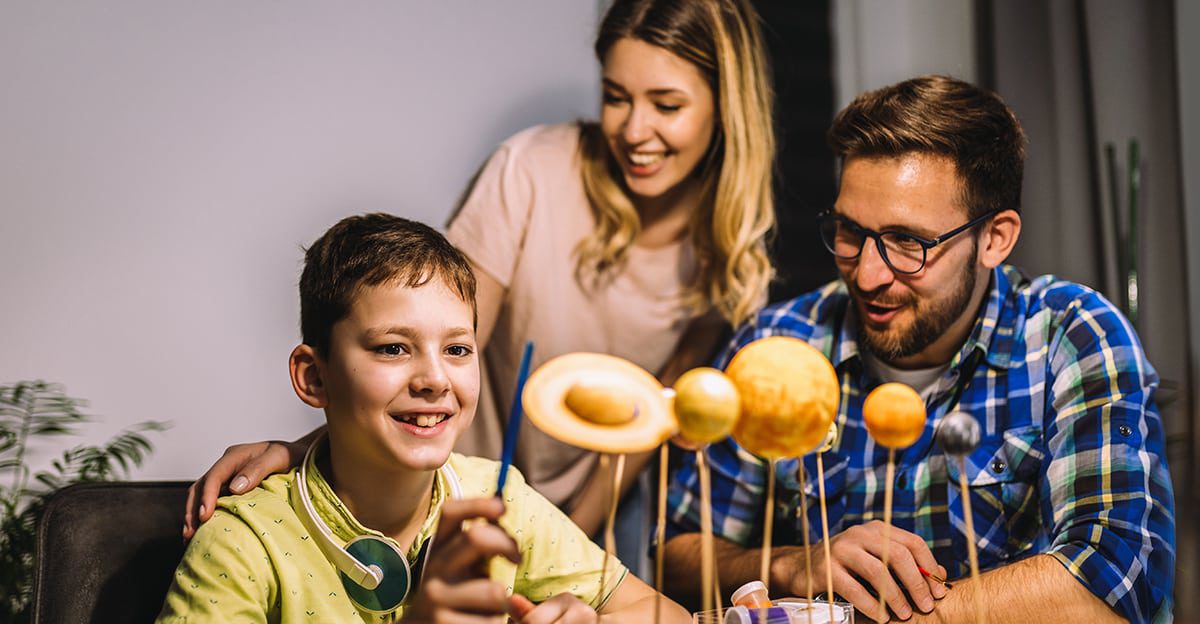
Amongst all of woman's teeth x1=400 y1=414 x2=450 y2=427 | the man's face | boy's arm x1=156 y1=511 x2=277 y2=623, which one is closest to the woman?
the man's face

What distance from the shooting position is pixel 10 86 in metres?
2.21

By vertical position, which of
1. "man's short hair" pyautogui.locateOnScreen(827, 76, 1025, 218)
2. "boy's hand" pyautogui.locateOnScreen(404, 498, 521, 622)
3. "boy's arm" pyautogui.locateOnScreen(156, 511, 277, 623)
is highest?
"man's short hair" pyautogui.locateOnScreen(827, 76, 1025, 218)

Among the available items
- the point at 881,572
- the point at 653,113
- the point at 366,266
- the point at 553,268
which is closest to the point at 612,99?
the point at 653,113

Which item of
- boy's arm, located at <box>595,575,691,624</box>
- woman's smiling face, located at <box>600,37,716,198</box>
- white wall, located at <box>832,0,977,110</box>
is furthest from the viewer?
white wall, located at <box>832,0,977,110</box>

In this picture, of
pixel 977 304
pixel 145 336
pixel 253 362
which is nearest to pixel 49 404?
pixel 145 336

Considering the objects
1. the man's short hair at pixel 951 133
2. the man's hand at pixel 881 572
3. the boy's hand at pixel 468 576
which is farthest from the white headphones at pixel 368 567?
the man's short hair at pixel 951 133

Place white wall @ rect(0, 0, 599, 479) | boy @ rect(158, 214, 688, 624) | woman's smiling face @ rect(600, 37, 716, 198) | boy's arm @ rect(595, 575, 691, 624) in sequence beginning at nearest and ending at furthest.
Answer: boy @ rect(158, 214, 688, 624)
boy's arm @ rect(595, 575, 691, 624)
woman's smiling face @ rect(600, 37, 716, 198)
white wall @ rect(0, 0, 599, 479)

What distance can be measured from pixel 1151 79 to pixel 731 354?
1.41 meters

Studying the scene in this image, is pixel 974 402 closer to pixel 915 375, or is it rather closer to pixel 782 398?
pixel 915 375

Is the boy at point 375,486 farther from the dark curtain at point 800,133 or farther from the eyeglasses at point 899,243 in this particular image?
the dark curtain at point 800,133

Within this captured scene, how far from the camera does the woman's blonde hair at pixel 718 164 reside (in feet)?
7.00

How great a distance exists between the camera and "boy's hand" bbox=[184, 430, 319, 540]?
1.38 metres

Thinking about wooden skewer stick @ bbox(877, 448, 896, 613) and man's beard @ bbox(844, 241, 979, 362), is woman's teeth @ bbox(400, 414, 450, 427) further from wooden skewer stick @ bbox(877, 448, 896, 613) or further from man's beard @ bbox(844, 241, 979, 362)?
man's beard @ bbox(844, 241, 979, 362)

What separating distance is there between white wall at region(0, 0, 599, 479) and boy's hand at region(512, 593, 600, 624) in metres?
1.53
